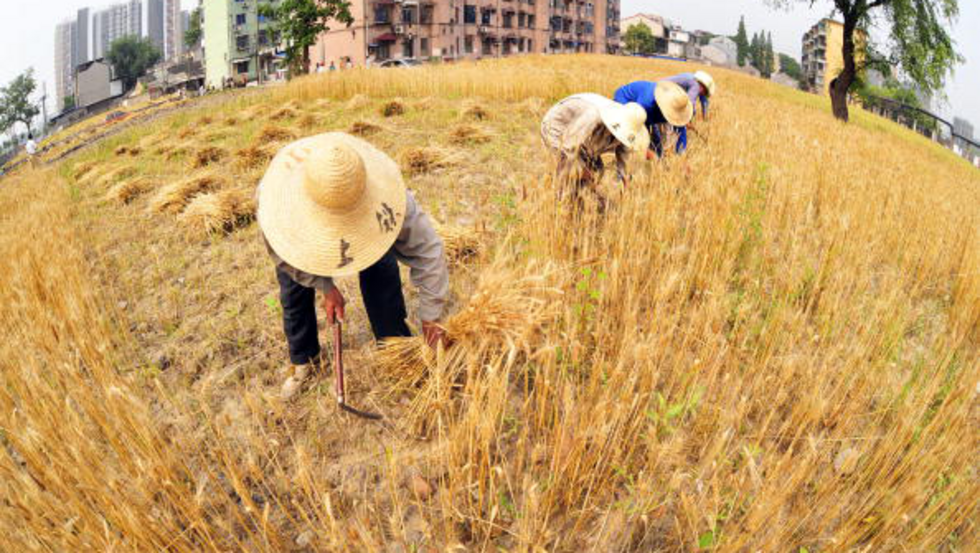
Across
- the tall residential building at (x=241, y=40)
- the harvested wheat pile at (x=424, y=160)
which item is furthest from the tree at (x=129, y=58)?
the harvested wheat pile at (x=424, y=160)

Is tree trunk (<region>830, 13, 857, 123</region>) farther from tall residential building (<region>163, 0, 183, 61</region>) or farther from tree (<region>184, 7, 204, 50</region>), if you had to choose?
tall residential building (<region>163, 0, 183, 61</region>)

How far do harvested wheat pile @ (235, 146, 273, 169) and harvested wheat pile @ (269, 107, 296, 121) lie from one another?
8.16ft

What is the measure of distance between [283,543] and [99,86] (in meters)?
76.6

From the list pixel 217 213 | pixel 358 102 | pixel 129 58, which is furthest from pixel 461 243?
pixel 129 58

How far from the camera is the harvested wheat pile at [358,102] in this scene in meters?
8.09

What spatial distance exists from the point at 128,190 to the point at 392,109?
3.76 m

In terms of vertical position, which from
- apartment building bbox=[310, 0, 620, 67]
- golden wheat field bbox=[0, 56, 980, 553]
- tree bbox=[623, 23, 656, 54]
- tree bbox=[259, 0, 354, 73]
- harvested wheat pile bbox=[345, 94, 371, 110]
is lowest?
golden wheat field bbox=[0, 56, 980, 553]

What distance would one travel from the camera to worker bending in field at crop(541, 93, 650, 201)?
9.81 ft

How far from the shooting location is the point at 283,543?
1.40 meters

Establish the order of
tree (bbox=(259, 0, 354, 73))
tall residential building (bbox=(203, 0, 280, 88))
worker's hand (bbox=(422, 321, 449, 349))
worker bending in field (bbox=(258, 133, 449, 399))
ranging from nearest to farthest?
worker bending in field (bbox=(258, 133, 449, 399)) < worker's hand (bbox=(422, 321, 449, 349)) < tree (bbox=(259, 0, 354, 73)) < tall residential building (bbox=(203, 0, 280, 88))

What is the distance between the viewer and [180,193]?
466cm

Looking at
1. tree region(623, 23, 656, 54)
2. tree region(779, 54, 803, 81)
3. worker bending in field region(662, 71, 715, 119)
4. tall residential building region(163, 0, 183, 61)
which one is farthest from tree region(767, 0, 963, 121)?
tall residential building region(163, 0, 183, 61)

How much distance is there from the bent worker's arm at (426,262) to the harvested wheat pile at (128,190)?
480 cm

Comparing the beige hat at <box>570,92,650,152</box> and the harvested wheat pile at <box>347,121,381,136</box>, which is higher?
the harvested wheat pile at <box>347,121,381,136</box>
